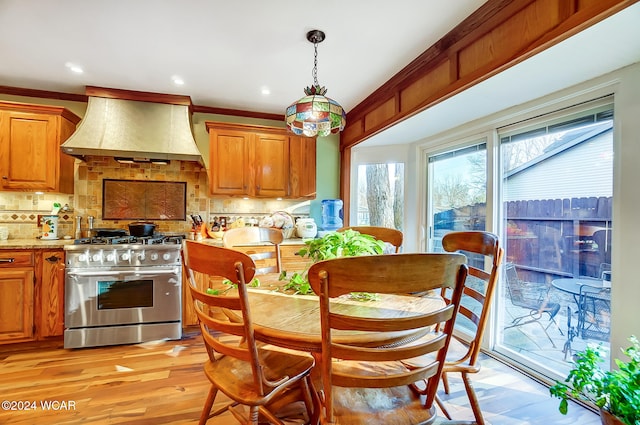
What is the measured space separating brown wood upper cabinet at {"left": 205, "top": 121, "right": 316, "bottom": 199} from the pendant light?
1301mm

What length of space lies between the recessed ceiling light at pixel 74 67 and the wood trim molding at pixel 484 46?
2673 millimetres

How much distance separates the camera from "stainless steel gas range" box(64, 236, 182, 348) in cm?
252

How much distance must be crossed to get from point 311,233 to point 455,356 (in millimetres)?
1853

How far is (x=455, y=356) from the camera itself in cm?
224

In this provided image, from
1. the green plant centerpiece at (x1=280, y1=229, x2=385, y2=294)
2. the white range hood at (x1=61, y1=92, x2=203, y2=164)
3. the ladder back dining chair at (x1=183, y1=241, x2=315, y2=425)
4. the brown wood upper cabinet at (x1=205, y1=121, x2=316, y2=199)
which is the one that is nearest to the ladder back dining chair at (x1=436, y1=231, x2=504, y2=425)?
the green plant centerpiece at (x1=280, y1=229, x2=385, y2=294)

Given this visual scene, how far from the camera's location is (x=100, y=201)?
10.3ft

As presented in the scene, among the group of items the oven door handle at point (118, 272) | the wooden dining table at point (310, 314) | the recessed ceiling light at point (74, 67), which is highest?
the recessed ceiling light at point (74, 67)

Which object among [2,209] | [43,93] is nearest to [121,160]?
[43,93]

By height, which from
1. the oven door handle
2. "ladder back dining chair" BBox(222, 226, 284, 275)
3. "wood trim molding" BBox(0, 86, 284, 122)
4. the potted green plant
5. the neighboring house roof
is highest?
"wood trim molding" BBox(0, 86, 284, 122)

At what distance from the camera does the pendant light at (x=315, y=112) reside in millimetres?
1725

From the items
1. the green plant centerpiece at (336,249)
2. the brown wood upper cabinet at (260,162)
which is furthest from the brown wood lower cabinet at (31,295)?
the green plant centerpiece at (336,249)

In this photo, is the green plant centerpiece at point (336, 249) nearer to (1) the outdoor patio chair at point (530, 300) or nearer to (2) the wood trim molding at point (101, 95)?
(1) the outdoor patio chair at point (530, 300)

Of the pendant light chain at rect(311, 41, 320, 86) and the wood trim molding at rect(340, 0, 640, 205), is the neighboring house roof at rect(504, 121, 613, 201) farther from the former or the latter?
the pendant light chain at rect(311, 41, 320, 86)

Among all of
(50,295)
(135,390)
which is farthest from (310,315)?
(50,295)
